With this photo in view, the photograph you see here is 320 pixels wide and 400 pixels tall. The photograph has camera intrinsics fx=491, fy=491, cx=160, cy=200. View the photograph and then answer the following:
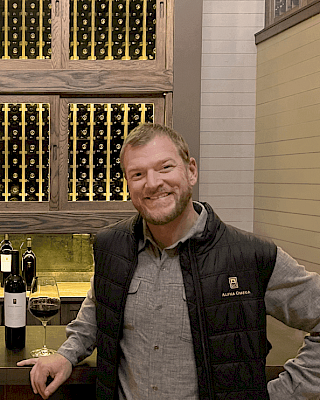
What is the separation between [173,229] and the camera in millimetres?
1383

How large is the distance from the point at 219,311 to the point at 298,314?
208mm

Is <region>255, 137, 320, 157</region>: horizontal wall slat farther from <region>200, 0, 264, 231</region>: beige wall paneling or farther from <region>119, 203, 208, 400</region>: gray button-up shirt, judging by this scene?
<region>119, 203, 208, 400</region>: gray button-up shirt

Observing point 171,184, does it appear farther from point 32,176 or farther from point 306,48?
point 32,176

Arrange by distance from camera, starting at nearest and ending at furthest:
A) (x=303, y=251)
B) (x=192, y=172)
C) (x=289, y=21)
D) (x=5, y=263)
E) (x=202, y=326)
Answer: (x=202, y=326) → (x=192, y=172) → (x=303, y=251) → (x=289, y=21) → (x=5, y=263)

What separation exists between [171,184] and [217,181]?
246cm

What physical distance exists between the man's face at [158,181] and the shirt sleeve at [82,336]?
368mm

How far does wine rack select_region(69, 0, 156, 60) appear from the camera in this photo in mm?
3383

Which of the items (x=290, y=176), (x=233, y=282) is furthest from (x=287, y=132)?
(x=233, y=282)

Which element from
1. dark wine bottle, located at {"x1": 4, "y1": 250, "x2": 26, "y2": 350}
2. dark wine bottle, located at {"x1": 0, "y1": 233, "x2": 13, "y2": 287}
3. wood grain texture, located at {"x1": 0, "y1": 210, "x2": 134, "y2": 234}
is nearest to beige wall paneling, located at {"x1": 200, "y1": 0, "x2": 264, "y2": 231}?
wood grain texture, located at {"x1": 0, "y1": 210, "x2": 134, "y2": 234}

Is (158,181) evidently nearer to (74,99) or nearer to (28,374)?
(28,374)

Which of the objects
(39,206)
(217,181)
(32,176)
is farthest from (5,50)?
(217,181)

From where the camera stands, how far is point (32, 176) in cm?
345

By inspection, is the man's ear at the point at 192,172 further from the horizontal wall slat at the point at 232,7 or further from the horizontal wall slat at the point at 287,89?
the horizontal wall slat at the point at 232,7

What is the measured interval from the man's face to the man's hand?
0.50m
